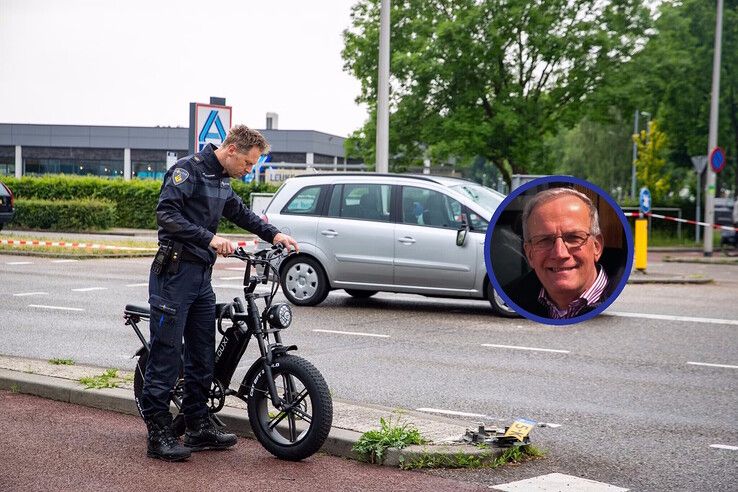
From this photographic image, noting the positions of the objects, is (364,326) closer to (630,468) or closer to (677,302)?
(677,302)

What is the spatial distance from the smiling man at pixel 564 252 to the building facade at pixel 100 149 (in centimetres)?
6662

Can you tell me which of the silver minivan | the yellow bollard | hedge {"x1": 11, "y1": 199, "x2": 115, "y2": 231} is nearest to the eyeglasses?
the silver minivan

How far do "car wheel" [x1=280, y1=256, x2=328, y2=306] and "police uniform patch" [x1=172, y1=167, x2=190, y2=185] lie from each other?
8.44m

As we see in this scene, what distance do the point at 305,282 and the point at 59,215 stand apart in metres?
23.5

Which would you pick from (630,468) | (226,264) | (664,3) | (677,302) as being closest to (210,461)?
(630,468)

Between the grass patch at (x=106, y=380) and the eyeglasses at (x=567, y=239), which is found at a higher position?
the eyeglasses at (x=567, y=239)

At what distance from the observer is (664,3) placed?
3806 centimetres

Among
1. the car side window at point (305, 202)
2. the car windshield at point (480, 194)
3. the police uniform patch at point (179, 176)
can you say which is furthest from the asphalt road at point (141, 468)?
the car side window at point (305, 202)

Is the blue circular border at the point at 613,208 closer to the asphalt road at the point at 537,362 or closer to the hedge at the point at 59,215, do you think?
the asphalt road at the point at 537,362

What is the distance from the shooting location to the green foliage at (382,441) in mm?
5734

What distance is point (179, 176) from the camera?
226 inches

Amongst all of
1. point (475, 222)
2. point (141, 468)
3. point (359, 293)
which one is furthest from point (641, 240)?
point (141, 468)

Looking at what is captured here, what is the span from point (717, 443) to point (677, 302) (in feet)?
30.9

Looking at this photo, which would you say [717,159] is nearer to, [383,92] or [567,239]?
[383,92]
